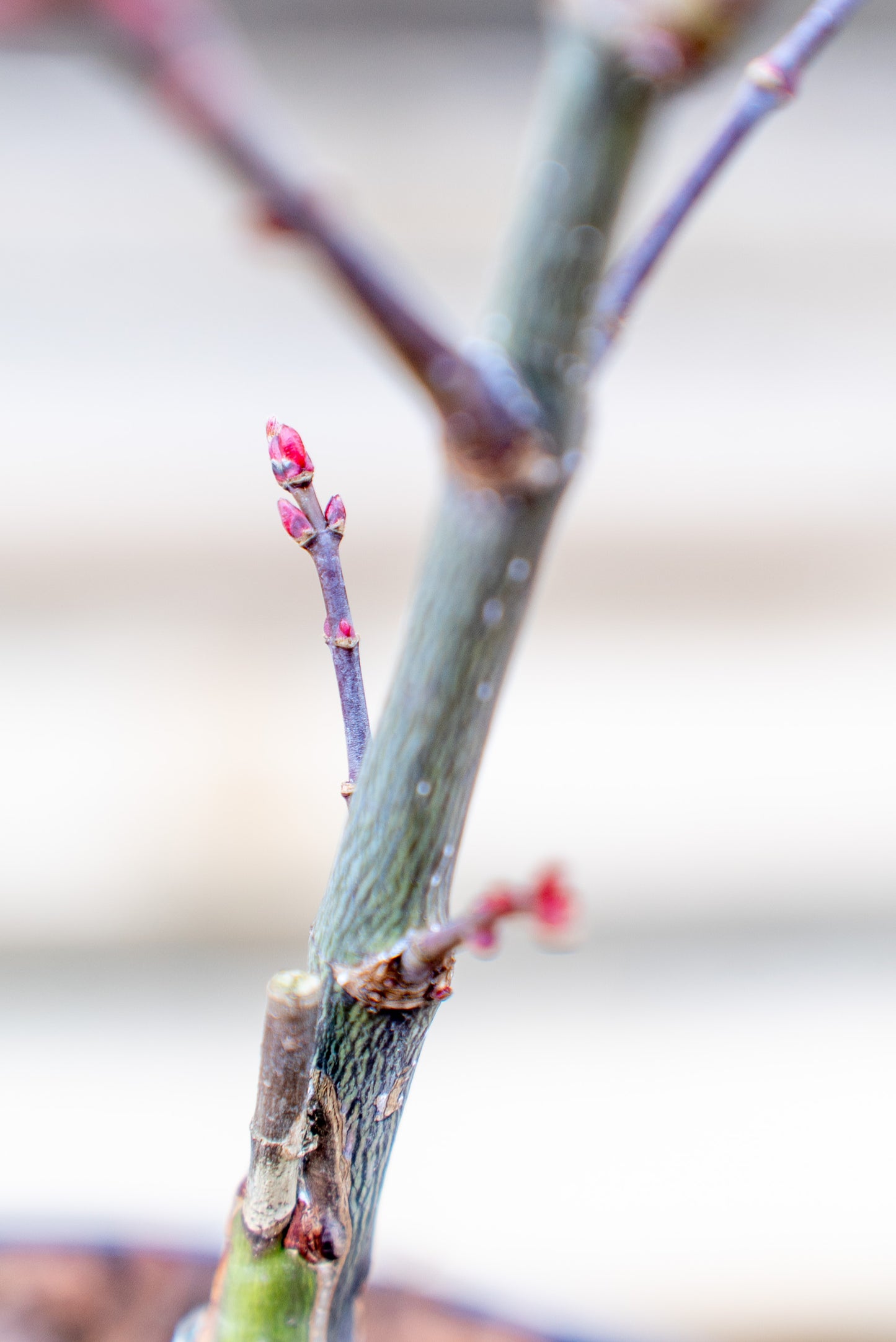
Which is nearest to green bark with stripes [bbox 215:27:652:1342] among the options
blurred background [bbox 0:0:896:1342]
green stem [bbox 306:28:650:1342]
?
green stem [bbox 306:28:650:1342]

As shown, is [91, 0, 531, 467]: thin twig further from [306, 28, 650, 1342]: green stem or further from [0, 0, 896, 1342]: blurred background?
[0, 0, 896, 1342]: blurred background

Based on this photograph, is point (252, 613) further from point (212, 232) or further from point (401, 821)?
point (401, 821)

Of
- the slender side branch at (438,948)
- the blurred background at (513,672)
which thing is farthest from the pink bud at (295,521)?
the blurred background at (513,672)

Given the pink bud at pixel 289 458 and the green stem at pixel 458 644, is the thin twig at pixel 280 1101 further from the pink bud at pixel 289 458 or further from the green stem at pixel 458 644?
the pink bud at pixel 289 458

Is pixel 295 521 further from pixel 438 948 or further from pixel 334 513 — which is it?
pixel 438 948

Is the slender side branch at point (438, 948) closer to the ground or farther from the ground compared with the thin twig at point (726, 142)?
closer to the ground

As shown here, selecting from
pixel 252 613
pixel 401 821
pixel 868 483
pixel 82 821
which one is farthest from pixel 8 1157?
pixel 868 483
